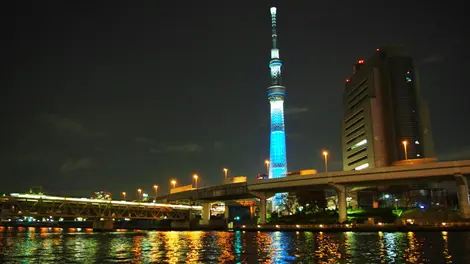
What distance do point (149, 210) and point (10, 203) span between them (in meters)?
47.6

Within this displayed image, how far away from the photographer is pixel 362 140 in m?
188

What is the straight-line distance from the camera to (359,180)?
296 feet

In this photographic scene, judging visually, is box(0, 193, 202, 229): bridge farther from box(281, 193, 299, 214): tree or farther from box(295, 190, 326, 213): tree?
box(295, 190, 326, 213): tree

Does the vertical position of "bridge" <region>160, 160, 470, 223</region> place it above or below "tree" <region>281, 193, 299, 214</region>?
above

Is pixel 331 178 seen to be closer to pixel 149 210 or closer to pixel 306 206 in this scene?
pixel 306 206

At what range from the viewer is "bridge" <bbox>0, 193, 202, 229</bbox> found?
113m

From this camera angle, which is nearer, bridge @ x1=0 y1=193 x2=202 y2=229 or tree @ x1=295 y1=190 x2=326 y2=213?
bridge @ x1=0 y1=193 x2=202 y2=229

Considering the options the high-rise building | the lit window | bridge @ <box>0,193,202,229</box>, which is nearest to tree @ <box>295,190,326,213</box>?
bridge @ <box>0,193,202,229</box>

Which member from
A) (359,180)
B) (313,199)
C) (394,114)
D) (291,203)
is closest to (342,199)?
(359,180)

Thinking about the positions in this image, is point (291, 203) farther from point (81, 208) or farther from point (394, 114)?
point (81, 208)

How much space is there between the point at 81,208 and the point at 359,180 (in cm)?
8991

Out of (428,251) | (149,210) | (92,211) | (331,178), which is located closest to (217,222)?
(149,210)

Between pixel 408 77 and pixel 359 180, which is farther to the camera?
pixel 408 77

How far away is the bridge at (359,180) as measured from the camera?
78562mm
